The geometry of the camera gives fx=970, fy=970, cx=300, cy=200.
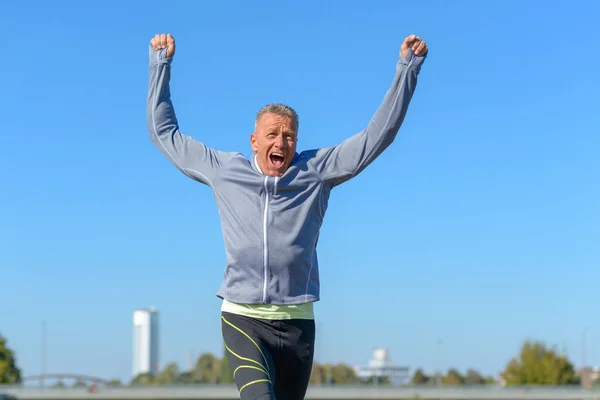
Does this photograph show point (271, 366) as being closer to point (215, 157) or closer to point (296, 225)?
point (296, 225)

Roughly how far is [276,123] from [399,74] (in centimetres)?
87

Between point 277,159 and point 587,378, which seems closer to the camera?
point 277,159

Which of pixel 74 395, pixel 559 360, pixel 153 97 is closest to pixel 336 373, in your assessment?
pixel 74 395

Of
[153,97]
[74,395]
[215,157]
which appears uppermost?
[153,97]

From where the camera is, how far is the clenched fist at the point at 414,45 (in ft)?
19.9

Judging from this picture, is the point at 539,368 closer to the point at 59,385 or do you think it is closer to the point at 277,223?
the point at 59,385

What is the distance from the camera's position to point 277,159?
5.90 metres

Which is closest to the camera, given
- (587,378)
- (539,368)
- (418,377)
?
(539,368)

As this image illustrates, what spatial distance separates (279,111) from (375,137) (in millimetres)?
629

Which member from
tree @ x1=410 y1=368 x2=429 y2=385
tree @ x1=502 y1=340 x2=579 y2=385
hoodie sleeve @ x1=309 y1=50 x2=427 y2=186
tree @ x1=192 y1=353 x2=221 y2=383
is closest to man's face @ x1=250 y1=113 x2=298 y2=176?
hoodie sleeve @ x1=309 y1=50 x2=427 y2=186

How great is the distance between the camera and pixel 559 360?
93.0 metres

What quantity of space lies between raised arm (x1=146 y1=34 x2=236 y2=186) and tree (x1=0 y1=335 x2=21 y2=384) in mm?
92901

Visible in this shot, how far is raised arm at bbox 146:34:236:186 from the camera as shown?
6.14 m

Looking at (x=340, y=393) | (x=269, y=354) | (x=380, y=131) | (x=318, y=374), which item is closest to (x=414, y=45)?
(x=380, y=131)
